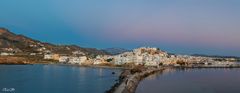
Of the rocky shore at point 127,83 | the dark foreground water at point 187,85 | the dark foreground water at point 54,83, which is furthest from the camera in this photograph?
the dark foreground water at point 187,85

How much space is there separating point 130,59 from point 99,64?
37.0 ft

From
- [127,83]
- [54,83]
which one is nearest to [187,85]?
[127,83]

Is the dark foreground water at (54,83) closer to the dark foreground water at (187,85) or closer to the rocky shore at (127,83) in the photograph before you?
the rocky shore at (127,83)

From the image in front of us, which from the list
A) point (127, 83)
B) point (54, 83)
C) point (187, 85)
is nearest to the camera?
point (127, 83)

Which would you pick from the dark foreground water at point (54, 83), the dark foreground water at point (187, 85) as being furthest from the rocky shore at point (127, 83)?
the dark foreground water at point (54, 83)

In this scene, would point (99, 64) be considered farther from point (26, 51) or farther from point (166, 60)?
point (26, 51)

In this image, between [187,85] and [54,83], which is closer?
[54,83]

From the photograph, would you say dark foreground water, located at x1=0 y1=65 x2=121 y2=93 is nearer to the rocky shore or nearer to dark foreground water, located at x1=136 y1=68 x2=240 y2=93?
the rocky shore

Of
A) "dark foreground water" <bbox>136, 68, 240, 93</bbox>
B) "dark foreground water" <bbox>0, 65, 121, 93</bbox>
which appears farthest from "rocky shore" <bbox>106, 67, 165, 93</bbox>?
"dark foreground water" <bbox>0, 65, 121, 93</bbox>

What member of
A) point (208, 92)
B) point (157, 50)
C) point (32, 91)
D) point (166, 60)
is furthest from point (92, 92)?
point (157, 50)

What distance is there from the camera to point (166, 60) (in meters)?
150

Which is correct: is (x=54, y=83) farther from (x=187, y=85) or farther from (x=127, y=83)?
(x=187, y=85)

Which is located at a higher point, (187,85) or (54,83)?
(54,83)

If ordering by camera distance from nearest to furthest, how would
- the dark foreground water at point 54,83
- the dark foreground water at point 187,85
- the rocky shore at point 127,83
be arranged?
the rocky shore at point 127,83 < the dark foreground water at point 54,83 < the dark foreground water at point 187,85
